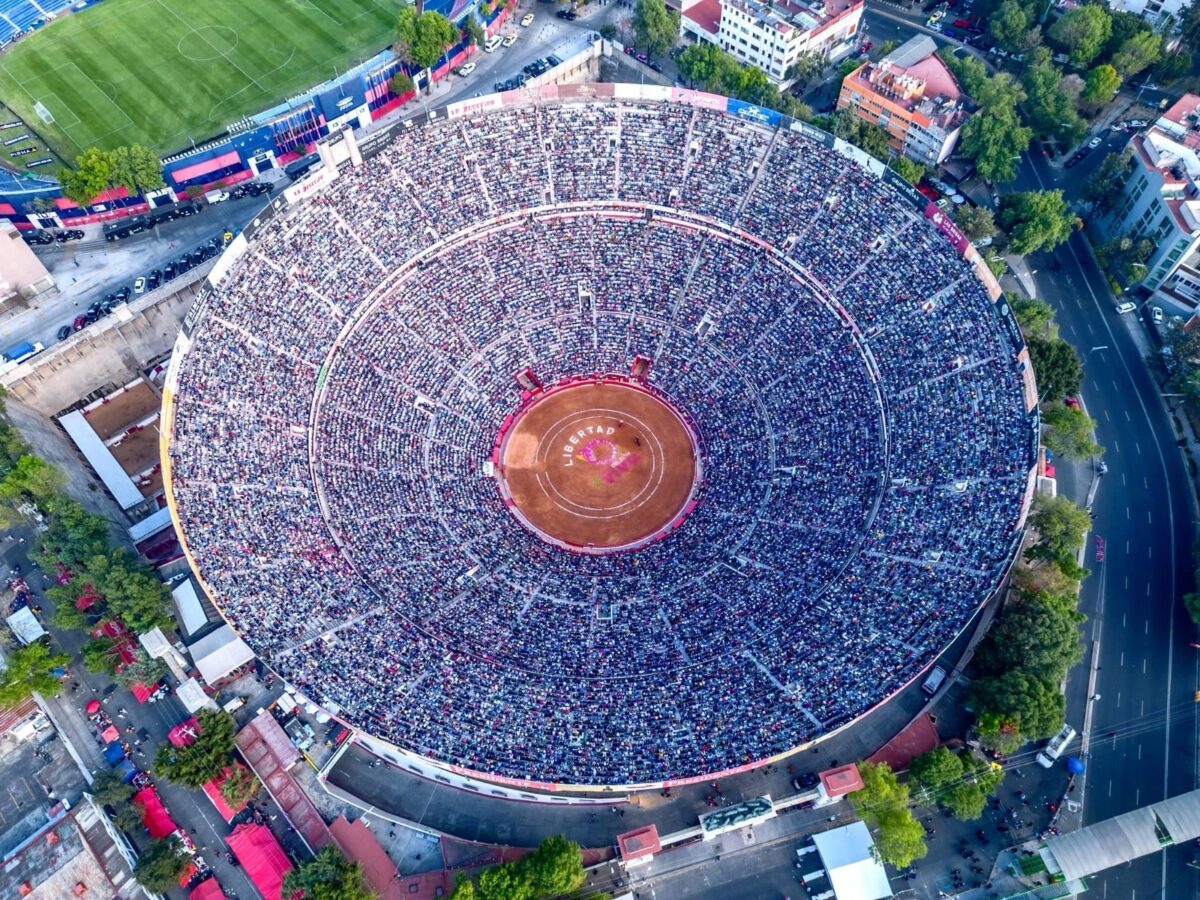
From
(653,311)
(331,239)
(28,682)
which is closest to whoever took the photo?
(28,682)

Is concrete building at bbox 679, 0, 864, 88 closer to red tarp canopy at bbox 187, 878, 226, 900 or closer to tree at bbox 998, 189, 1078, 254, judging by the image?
tree at bbox 998, 189, 1078, 254

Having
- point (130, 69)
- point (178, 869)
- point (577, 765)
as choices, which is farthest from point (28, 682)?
point (130, 69)

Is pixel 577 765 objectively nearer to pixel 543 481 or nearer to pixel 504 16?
pixel 543 481

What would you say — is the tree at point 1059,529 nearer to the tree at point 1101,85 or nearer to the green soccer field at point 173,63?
the tree at point 1101,85

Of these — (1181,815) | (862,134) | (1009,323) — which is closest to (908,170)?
(862,134)

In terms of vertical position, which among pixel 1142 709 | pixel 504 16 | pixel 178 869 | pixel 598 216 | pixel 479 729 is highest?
pixel 504 16

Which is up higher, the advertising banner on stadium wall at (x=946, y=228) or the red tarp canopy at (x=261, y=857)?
the advertising banner on stadium wall at (x=946, y=228)

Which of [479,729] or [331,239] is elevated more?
[331,239]

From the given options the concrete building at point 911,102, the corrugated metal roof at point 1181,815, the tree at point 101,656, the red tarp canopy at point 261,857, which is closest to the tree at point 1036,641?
the corrugated metal roof at point 1181,815
